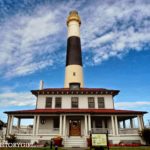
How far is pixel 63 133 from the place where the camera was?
2505cm

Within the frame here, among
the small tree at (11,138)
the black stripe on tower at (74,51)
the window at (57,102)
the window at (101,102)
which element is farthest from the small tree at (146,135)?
the black stripe on tower at (74,51)

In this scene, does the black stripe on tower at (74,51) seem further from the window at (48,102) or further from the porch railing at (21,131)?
the porch railing at (21,131)

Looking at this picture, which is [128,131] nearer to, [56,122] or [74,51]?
[56,122]

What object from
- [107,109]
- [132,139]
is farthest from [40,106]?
[132,139]

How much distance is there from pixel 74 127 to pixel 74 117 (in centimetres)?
127

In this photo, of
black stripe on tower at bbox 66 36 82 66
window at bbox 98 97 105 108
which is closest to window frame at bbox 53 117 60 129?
window at bbox 98 97 105 108

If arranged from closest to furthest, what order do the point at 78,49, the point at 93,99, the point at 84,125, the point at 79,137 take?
the point at 79,137 < the point at 84,125 < the point at 93,99 < the point at 78,49

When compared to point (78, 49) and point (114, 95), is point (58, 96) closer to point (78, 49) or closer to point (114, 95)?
point (114, 95)

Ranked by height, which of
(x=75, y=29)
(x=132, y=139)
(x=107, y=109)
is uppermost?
(x=75, y=29)

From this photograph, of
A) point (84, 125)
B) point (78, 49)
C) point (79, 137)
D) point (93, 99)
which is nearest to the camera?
point (79, 137)

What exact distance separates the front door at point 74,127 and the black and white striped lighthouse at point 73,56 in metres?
8.23

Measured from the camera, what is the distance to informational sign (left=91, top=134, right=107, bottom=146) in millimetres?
13922

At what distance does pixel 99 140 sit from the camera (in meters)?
14.0

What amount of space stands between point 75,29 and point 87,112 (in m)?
19.9
